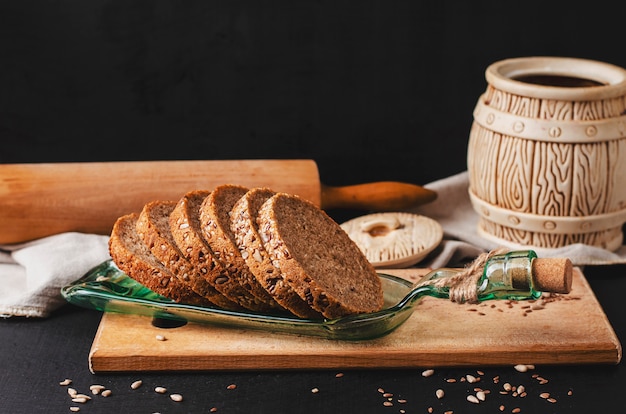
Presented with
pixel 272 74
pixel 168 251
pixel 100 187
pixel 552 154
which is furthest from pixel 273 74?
pixel 168 251

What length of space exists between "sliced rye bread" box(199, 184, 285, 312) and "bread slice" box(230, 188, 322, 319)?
3 centimetres

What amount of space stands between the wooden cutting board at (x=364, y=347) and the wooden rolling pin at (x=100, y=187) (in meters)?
0.73

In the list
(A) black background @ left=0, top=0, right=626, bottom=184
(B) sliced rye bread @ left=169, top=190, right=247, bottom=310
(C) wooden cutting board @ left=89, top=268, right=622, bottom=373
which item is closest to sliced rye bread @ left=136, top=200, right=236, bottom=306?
(B) sliced rye bread @ left=169, top=190, right=247, bottom=310

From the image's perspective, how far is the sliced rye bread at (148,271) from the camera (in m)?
2.22

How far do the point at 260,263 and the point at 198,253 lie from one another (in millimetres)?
161

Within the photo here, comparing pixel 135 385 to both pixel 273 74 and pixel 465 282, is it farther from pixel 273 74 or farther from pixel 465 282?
pixel 273 74

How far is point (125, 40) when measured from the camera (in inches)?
127

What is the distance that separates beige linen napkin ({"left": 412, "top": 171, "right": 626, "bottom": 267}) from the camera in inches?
108

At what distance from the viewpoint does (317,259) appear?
221 centimetres

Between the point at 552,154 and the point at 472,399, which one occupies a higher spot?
the point at 552,154

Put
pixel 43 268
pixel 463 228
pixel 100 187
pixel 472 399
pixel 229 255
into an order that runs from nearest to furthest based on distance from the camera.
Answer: pixel 472 399
pixel 229 255
pixel 43 268
pixel 100 187
pixel 463 228

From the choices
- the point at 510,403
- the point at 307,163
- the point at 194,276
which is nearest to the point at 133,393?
the point at 194,276

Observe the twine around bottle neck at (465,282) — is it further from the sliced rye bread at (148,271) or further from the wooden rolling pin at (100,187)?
the wooden rolling pin at (100,187)

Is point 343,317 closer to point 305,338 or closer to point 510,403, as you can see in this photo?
point 305,338
